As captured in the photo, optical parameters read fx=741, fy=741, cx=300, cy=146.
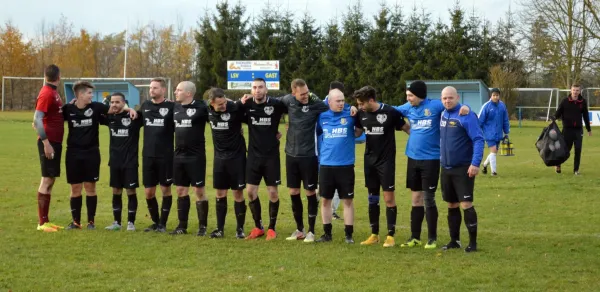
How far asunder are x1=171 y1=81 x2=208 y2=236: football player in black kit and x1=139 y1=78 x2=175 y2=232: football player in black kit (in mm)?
200

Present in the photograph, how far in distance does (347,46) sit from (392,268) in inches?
2083

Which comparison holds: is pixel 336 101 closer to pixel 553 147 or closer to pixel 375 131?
pixel 375 131

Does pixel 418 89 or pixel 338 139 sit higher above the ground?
pixel 418 89

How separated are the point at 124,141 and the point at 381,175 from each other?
391cm

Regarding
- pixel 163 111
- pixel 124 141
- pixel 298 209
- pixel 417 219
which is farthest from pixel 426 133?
pixel 124 141

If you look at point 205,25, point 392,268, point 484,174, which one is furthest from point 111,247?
point 205,25

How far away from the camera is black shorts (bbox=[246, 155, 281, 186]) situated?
10.3m

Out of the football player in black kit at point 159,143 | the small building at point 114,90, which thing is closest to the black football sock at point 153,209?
the football player in black kit at point 159,143

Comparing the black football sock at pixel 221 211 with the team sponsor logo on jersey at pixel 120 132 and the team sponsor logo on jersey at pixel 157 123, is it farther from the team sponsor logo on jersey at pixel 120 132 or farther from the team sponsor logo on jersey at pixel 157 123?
the team sponsor logo on jersey at pixel 120 132

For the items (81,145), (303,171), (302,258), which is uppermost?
(81,145)

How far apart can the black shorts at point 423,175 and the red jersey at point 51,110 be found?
5266 millimetres

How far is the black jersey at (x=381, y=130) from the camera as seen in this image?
32.1 ft

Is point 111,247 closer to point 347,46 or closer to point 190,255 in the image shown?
point 190,255

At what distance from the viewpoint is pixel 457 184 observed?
9359mm
